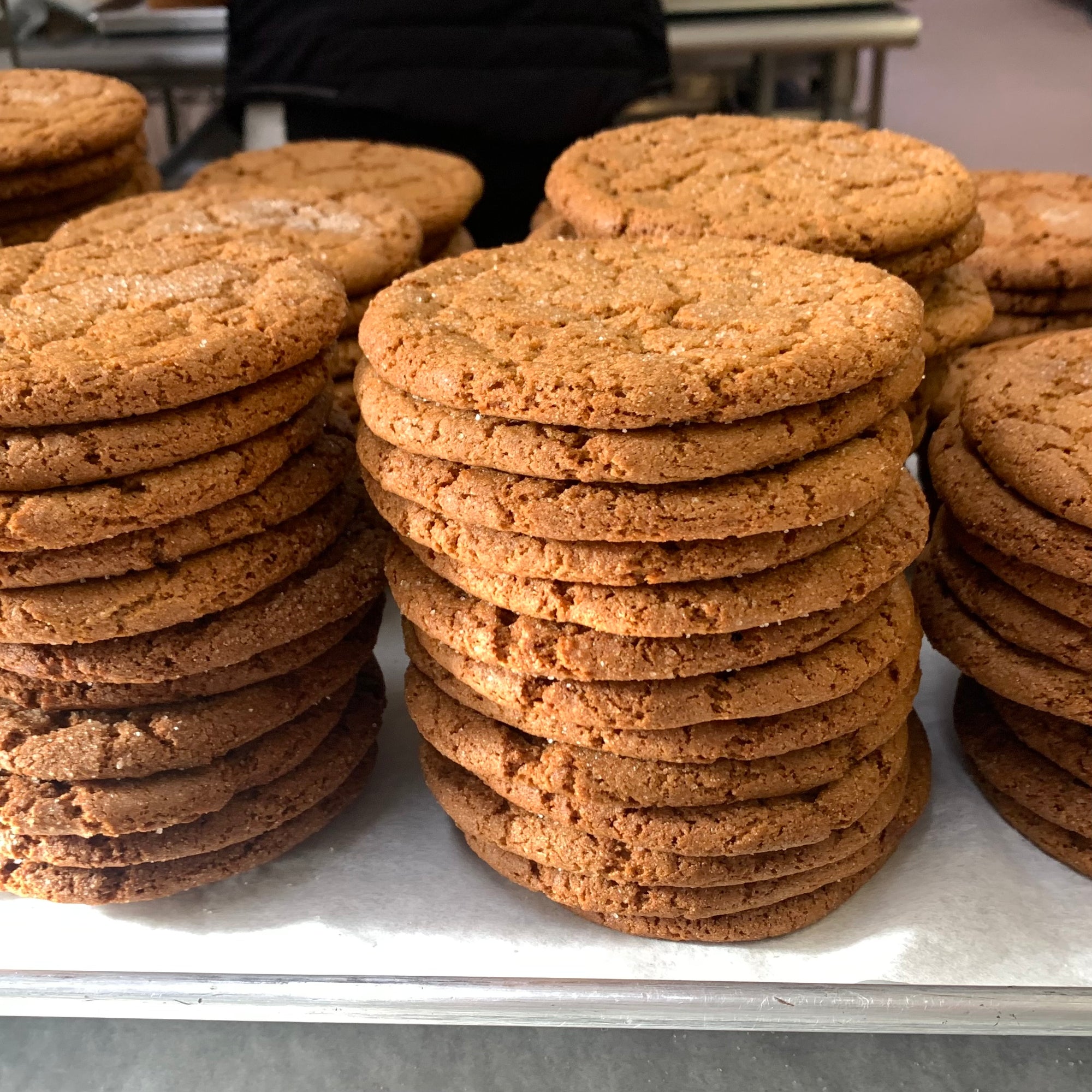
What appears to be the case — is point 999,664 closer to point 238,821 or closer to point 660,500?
point 660,500

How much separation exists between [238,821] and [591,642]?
2.22ft

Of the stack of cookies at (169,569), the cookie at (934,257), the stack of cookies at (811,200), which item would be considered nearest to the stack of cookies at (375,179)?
the stack of cookies at (811,200)

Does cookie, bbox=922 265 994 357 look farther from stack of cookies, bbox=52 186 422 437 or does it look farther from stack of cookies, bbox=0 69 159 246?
stack of cookies, bbox=0 69 159 246

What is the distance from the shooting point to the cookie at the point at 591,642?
1.31m

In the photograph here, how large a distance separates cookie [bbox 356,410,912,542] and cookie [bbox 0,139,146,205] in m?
1.55

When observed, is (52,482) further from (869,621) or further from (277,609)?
(869,621)

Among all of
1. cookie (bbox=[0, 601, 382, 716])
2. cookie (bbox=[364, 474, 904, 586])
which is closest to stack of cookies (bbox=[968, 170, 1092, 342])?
cookie (bbox=[364, 474, 904, 586])

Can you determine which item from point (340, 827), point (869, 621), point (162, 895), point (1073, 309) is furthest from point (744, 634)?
point (1073, 309)

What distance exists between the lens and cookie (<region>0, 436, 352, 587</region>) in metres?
1.37

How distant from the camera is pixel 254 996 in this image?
1.47 metres

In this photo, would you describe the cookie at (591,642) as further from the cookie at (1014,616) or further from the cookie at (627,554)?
the cookie at (1014,616)

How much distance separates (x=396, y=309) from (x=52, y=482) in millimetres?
487

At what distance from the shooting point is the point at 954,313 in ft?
6.73

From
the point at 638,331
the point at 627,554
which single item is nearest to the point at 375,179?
the point at 638,331
